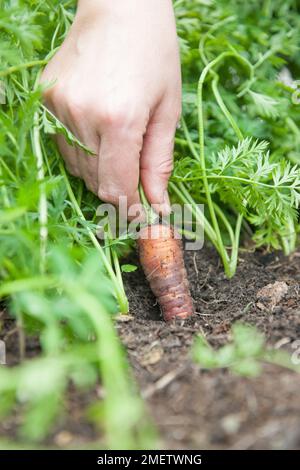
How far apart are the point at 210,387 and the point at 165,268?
2.34ft

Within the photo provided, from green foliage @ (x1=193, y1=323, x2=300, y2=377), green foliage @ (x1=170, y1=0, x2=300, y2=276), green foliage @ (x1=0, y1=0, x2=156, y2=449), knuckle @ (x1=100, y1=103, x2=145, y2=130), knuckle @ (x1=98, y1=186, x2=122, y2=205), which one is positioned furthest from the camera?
green foliage @ (x1=170, y1=0, x2=300, y2=276)

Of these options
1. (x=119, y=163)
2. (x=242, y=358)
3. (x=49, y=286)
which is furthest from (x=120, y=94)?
(x=242, y=358)

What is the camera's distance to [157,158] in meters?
1.69

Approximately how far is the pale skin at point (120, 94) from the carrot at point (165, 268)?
0.33ft

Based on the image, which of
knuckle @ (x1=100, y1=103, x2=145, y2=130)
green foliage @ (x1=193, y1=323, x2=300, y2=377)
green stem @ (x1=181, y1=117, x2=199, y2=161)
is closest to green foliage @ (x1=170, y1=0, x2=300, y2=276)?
green stem @ (x1=181, y1=117, x2=199, y2=161)

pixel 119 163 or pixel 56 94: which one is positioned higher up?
pixel 56 94

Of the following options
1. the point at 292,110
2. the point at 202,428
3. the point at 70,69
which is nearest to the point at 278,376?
the point at 202,428

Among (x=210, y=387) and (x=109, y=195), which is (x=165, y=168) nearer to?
(x=109, y=195)

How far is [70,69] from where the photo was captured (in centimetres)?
159

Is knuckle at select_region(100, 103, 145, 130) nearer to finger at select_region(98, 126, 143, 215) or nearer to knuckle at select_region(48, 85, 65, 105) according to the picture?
finger at select_region(98, 126, 143, 215)

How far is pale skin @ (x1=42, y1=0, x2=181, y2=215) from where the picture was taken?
1.54 m

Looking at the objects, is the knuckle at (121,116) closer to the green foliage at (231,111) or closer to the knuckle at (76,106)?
the knuckle at (76,106)

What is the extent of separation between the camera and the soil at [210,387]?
981mm

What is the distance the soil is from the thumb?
372 mm
